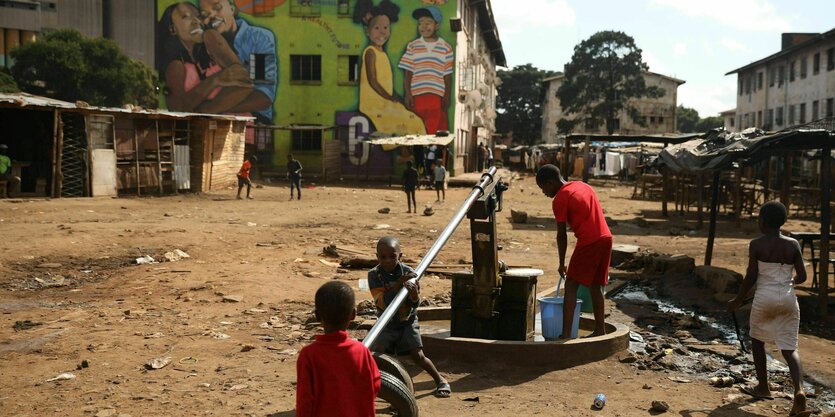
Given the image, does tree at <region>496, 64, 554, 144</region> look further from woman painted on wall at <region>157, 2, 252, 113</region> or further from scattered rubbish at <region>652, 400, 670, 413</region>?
scattered rubbish at <region>652, 400, 670, 413</region>

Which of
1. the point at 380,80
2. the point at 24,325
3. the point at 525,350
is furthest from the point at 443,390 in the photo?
the point at 380,80

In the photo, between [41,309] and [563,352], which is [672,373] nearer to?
[563,352]

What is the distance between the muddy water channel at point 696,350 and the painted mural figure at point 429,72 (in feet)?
86.7

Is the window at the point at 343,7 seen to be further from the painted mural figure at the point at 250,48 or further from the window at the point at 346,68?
the painted mural figure at the point at 250,48

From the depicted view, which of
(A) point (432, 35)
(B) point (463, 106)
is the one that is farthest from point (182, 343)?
(B) point (463, 106)

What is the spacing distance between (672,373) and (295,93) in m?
32.0

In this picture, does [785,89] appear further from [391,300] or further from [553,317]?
[391,300]

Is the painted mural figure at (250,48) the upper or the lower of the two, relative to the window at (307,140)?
upper

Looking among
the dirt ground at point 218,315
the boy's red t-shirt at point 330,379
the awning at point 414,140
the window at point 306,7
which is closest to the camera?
the boy's red t-shirt at point 330,379

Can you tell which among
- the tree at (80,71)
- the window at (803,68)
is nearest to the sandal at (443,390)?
the tree at (80,71)

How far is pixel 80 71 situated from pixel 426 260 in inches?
1347

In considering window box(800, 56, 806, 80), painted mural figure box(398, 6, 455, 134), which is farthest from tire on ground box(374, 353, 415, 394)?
window box(800, 56, 806, 80)

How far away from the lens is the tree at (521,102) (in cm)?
8444

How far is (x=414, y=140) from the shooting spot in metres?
33.0
